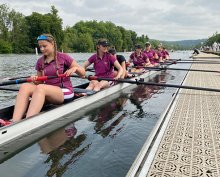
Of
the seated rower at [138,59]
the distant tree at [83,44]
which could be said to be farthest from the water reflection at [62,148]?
the distant tree at [83,44]

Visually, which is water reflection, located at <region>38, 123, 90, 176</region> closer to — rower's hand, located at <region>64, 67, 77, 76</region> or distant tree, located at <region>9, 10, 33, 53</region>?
rower's hand, located at <region>64, 67, 77, 76</region>

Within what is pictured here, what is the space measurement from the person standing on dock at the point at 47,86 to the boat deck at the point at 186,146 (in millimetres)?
2442

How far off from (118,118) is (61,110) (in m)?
1.50

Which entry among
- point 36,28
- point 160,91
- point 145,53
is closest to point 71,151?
point 160,91

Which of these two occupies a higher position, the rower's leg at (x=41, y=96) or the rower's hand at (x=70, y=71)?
the rower's hand at (x=70, y=71)

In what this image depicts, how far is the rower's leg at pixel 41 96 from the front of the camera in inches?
230

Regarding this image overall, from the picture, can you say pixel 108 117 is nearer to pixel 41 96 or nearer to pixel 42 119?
pixel 42 119

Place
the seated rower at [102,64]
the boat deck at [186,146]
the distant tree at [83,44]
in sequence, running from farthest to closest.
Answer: the distant tree at [83,44] → the seated rower at [102,64] → the boat deck at [186,146]

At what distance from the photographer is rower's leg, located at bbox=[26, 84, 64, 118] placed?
5.84 metres

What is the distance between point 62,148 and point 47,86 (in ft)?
5.11

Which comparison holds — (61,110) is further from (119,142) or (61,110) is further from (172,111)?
(172,111)

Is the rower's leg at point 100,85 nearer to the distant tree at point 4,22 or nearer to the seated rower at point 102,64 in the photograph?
the seated rower at point 102,64

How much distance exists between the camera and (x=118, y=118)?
7379 mm

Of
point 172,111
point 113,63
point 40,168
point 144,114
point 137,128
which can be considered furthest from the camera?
point 113,63
